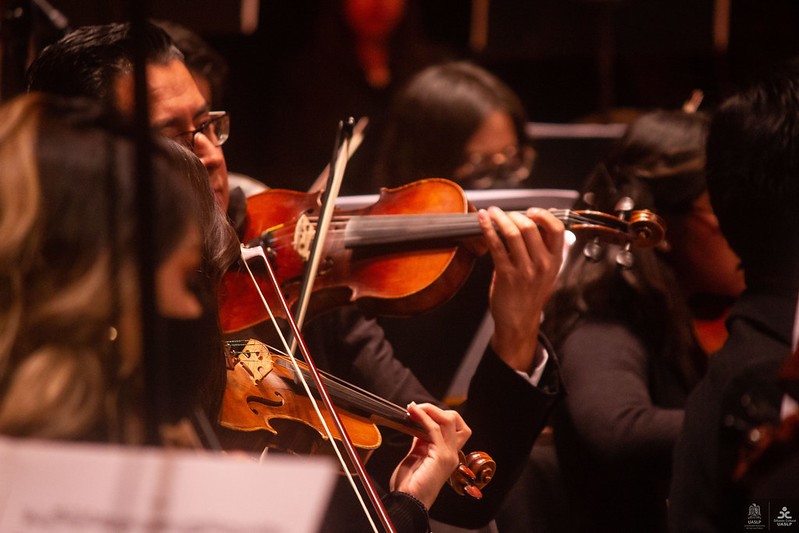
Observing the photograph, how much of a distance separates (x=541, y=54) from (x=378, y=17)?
0.52 m

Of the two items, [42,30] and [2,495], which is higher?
[42,30]

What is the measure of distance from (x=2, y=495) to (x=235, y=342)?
1.22 feet

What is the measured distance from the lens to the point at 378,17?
282 centimetres

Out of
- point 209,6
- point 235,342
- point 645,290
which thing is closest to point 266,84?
point 209,6

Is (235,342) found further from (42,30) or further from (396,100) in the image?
(396,100)

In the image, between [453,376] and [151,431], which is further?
[453,376]

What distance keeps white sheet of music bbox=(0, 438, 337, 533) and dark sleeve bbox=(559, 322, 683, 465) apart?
33.4 inches

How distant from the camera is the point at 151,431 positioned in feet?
1.90

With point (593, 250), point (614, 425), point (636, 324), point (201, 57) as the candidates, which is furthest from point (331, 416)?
point (201, 57)

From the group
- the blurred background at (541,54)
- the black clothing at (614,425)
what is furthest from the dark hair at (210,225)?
the blurred background at (541,54)

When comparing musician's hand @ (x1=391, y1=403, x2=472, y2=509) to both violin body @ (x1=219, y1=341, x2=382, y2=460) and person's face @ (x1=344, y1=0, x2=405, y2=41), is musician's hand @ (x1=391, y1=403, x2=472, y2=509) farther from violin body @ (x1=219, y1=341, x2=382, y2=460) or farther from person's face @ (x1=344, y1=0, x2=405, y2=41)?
person's face @ (x1=344, y1=0, x2=405, y2=41)

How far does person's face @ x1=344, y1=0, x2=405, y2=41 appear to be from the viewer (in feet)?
9.24

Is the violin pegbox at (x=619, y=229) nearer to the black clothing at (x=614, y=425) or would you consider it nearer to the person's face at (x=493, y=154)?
the black clothing at (x=614, y=425)

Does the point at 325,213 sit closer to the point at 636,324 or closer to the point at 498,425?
the point at 498,425
